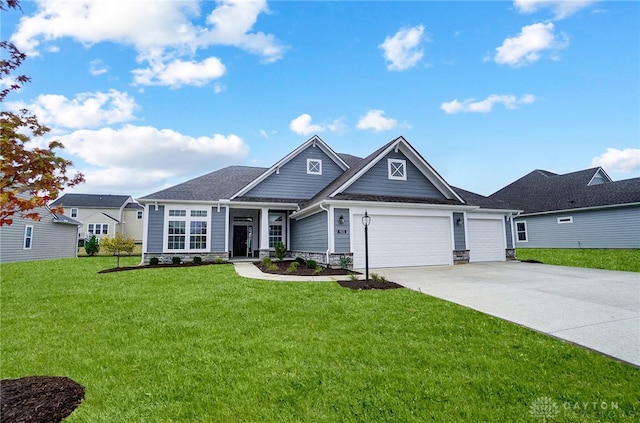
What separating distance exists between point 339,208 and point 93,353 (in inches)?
363

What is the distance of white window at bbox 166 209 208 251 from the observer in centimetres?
1512

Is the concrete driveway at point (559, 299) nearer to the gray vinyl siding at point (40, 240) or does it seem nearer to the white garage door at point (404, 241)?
the white garage door at point (404, 241)

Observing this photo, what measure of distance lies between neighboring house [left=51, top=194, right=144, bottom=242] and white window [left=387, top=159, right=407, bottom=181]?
27.9 metres

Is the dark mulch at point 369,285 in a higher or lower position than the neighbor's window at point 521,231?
lower

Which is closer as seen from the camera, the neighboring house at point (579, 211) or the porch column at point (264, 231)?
the porch column at point (264, 231)

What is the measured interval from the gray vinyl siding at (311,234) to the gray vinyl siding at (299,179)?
1788mm

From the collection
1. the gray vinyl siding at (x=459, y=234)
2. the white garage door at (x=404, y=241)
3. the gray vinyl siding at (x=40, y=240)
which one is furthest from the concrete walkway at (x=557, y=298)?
the gray vinyl siding at (x=40, y=240)

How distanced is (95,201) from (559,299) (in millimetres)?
43369

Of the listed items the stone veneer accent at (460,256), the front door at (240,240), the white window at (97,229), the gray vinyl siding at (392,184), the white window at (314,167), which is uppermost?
→ the white window at (314,167)

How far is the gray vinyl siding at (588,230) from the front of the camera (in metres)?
18.6

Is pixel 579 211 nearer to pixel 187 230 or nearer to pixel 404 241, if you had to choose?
pixel 404 241

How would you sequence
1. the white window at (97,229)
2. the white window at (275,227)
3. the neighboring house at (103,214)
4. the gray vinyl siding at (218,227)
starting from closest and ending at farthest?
the gray vinyl siding at (218,227), the white window at (275,227), the white window at (97,229), the neighboring house at (103,214)

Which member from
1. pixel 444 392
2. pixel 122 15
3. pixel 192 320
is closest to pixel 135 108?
pixel 122 15

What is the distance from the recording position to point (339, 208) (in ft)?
40.5
